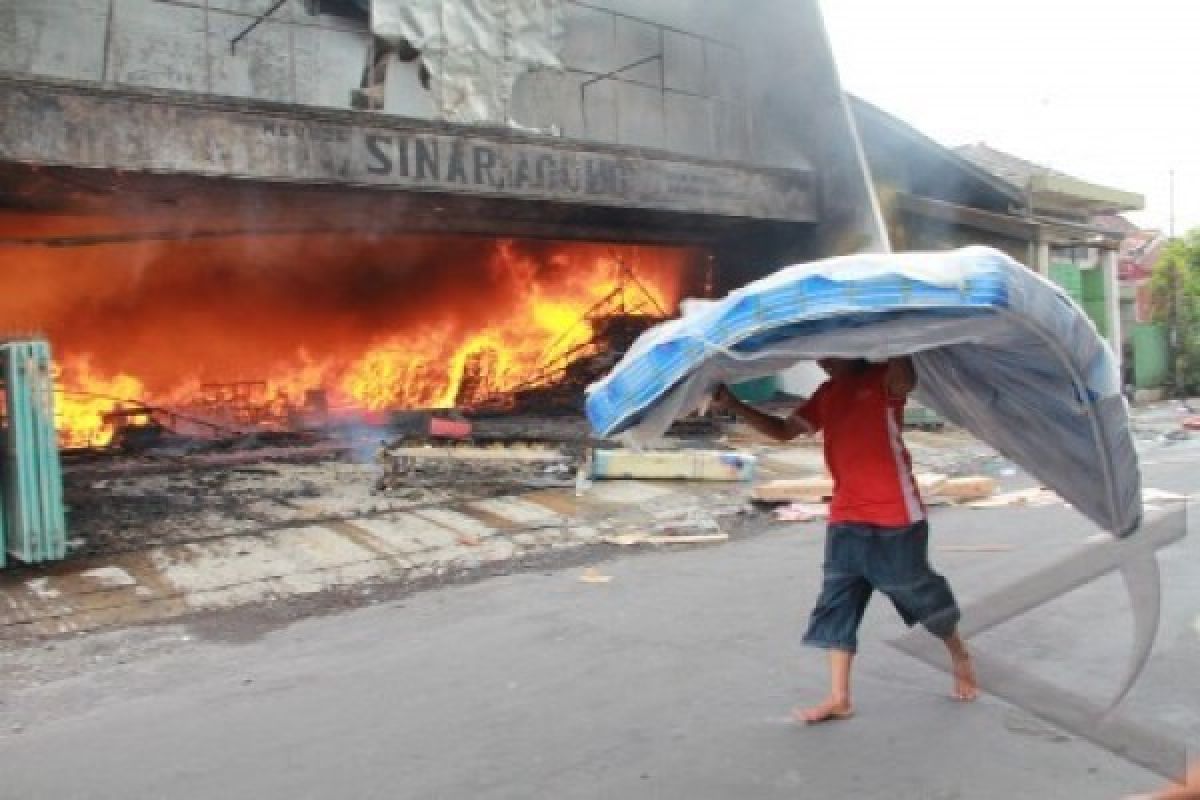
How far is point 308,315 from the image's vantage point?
629 inches

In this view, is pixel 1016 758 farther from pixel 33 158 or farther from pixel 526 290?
pixel 526 290

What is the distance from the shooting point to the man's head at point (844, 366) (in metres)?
4.23

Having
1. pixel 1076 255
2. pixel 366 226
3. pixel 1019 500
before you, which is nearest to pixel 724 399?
pixel 1019 500

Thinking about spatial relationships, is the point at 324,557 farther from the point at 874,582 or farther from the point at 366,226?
the point at 366,226

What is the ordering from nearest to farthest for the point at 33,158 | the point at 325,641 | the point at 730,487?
the point at 325,641 < the point at 33,158 < the point at 730,487

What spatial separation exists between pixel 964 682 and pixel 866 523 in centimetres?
86

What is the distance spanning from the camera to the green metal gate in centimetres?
714

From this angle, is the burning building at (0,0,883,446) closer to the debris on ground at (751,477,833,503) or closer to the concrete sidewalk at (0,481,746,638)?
the concrete sidewalk at (0,481,746,638)

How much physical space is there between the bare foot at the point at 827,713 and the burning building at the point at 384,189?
8.27m

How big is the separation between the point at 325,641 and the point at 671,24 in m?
14.0

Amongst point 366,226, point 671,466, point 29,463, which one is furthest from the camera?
point 366,226

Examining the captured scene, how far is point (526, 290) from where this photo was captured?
17.8 metres

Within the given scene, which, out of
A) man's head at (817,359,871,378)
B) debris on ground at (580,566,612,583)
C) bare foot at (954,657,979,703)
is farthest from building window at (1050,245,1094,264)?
man's head at (817,359,871,378)

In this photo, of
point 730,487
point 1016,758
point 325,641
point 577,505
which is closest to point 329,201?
point 577,505
